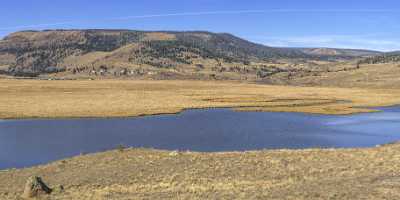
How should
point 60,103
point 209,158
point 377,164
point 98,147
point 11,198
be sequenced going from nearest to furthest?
1. point 11,198
2. point 377,164
3. point 209,158
4. point 98,147
5. point 60,103

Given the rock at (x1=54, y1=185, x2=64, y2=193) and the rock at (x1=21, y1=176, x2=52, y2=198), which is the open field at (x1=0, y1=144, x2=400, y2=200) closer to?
the rock at (x1=54, y1=185, x2=64, y2=193)

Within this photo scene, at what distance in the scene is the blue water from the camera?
47.1 m

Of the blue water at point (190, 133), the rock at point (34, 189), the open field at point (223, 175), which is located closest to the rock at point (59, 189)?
the open field at point (223, 175)

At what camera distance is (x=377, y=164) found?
32.0 meters

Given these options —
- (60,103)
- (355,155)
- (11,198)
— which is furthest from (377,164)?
(60,103)

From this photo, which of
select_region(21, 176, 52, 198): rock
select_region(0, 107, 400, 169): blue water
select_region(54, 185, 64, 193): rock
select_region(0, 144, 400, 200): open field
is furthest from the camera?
select_region(0, 107, 400, 169): blue water

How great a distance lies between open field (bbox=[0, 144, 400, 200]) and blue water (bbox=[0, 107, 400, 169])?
7.99m

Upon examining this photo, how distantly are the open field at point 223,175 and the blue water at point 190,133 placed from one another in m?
7.99

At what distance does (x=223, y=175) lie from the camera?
30156 millimetres

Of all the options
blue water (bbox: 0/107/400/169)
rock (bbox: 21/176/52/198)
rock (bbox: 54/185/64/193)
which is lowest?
blue water (bbox: 0/107/400/169)

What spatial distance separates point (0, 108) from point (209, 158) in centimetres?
5842

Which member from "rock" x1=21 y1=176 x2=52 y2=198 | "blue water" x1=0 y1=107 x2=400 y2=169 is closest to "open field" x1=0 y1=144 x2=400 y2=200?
"rock" x1=21 y1=176 x2=52 y2=198

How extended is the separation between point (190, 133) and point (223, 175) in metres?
27.3

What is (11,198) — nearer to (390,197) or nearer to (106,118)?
(390,197)
